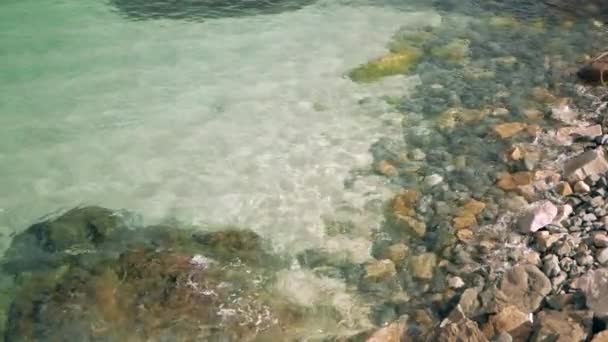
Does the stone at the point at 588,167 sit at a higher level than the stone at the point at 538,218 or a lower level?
higher

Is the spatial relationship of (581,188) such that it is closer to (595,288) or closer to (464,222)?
(464,222)

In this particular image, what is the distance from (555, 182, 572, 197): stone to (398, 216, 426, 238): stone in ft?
5.78

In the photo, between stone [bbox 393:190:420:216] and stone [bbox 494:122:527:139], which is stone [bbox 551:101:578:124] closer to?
stone [bbox 494:122:527:139]

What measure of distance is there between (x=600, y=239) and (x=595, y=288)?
3.49 feet

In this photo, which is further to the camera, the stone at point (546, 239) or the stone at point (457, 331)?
the stone at point (546, 239)

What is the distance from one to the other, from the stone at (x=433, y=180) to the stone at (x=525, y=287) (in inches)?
86.6

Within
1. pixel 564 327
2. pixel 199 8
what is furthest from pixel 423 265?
pixel 199 8

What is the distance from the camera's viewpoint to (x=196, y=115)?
36.7 ft

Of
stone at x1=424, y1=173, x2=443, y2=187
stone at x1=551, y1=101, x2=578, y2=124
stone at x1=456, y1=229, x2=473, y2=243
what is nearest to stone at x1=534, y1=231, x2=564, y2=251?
stone at x1=456, y1=229, x2=473, y2=243

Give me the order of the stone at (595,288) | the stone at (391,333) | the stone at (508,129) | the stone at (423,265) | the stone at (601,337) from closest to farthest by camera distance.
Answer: the stone at (601,337) < the stone at (595,288) < the stone at (391,333) < the stone at (423,265) < the stone at (508,129)

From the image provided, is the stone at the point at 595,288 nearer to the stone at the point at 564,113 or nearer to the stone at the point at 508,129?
the stone at the point at 508,129

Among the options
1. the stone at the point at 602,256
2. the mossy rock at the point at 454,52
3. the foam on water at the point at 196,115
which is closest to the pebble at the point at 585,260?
the stone at the point at 602,256

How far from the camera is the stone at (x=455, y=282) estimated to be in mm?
7059

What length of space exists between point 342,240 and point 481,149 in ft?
9.15
